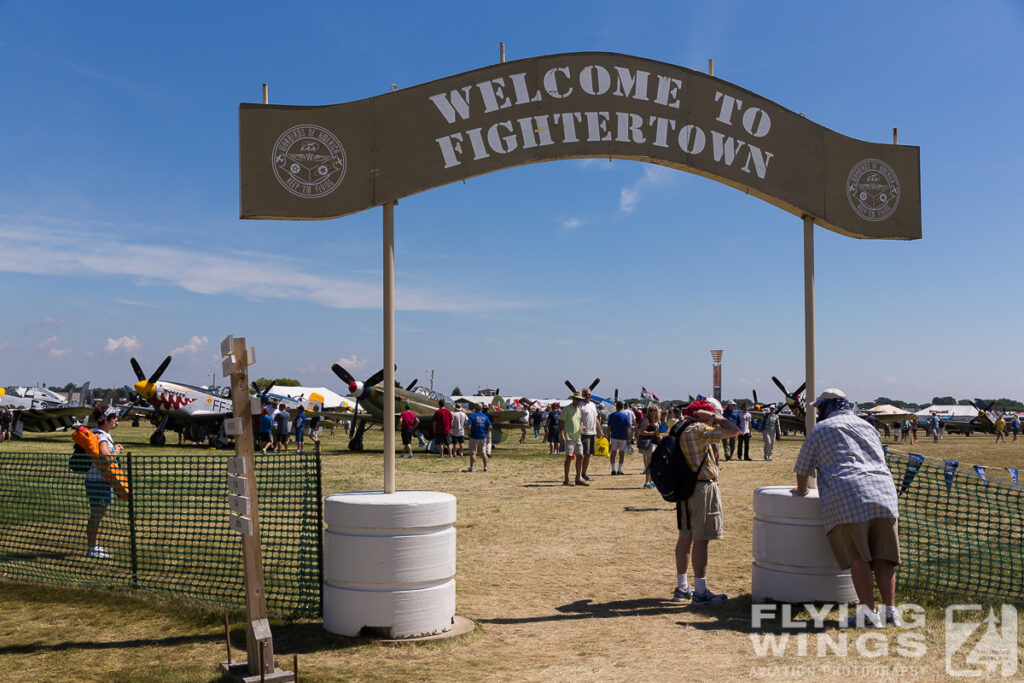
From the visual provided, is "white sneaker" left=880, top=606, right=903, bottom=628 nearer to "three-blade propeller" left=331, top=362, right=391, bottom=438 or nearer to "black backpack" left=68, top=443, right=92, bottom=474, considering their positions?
"black backpack" left=68, top=443, right=92, bottom=474

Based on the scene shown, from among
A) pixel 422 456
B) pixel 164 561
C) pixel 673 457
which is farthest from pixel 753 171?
pixel 422 456

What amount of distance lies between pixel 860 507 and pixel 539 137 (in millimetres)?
3632

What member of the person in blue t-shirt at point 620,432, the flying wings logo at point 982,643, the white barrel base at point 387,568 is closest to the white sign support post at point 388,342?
the white barrel base at point 387,568

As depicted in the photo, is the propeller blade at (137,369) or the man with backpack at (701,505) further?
the propeller blade at (137,369)

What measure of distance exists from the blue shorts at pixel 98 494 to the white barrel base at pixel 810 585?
6.33m

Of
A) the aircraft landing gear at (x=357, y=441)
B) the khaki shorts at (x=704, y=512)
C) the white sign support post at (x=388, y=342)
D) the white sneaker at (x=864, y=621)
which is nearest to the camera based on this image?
the white sneaker at (x=864, y=621)

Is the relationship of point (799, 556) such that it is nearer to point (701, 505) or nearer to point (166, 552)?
point (701, 505)

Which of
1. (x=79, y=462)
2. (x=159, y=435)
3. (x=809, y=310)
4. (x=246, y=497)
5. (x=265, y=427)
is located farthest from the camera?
(x=159, y=435)

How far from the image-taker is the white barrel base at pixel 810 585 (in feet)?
18.6

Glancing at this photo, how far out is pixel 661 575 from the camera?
7.15 m

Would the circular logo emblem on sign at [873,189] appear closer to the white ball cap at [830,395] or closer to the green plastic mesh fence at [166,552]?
the white ball cap at [830,395]

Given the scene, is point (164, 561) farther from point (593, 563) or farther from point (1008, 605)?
point (1008, 605)

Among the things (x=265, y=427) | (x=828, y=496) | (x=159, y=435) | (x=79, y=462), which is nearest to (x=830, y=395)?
(x=828, y=496)

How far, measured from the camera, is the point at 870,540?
17.3ft
